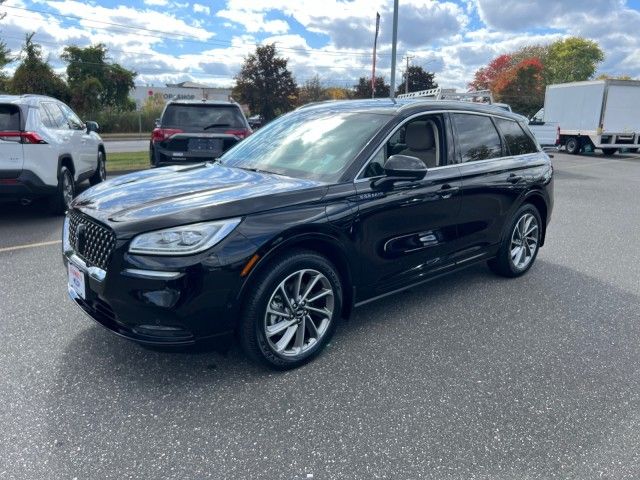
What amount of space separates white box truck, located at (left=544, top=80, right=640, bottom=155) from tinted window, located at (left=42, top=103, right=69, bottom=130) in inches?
829

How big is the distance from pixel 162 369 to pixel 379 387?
1.35 meters

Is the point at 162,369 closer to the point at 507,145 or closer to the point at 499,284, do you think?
the point at 499,284

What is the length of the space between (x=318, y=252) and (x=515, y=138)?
2.94 meters

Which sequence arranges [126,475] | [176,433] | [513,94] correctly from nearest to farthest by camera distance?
[126,475]
[176,433]
[513,94]

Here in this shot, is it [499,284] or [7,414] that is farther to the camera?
[499,284]

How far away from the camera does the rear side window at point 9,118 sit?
657 cm

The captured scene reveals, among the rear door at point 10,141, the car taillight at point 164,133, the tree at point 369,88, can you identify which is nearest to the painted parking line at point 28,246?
the rear door at point 10,141

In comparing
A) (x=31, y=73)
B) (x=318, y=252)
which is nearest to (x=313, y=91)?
(x=31, y=73)

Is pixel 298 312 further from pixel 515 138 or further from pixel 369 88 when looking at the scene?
pixel 369 88

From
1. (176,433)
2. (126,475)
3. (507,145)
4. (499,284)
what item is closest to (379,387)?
(176,433)

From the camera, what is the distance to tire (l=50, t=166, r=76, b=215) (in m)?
7.29

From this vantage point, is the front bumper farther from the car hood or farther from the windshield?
the windshield

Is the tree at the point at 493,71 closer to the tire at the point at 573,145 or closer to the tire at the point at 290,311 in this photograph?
the tire at the point at 573,145

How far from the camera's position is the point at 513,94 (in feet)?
176
